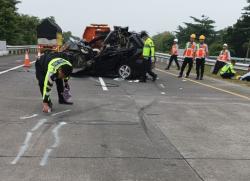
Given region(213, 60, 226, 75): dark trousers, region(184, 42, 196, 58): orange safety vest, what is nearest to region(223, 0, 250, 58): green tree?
region(213, 60, 226, 75): dark trousers

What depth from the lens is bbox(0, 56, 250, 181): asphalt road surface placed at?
580 centimetres

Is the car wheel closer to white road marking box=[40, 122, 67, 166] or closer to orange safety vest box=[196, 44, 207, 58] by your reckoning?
orange safety vest box=[196, 44, 207, 58]

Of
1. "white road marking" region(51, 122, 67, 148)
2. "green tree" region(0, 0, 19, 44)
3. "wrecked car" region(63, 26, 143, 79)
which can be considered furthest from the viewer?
"green tree" region(0, 0, 19, 44)

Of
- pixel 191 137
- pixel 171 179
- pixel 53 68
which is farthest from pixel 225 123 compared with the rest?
pixel 171 179

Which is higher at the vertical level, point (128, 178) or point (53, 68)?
point (53, 68)

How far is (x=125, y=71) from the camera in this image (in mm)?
18469

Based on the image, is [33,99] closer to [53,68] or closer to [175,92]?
[53,68]

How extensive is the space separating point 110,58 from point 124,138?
1112cm

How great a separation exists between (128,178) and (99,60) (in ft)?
43.4

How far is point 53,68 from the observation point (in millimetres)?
9680

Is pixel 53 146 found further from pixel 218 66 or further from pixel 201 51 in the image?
pixel 218 66

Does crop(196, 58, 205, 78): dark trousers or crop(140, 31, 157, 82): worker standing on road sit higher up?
crop(140, 31, 157, 82): worker standing on road

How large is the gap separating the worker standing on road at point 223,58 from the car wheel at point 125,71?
6.66m

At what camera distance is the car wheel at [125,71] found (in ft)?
60.5
